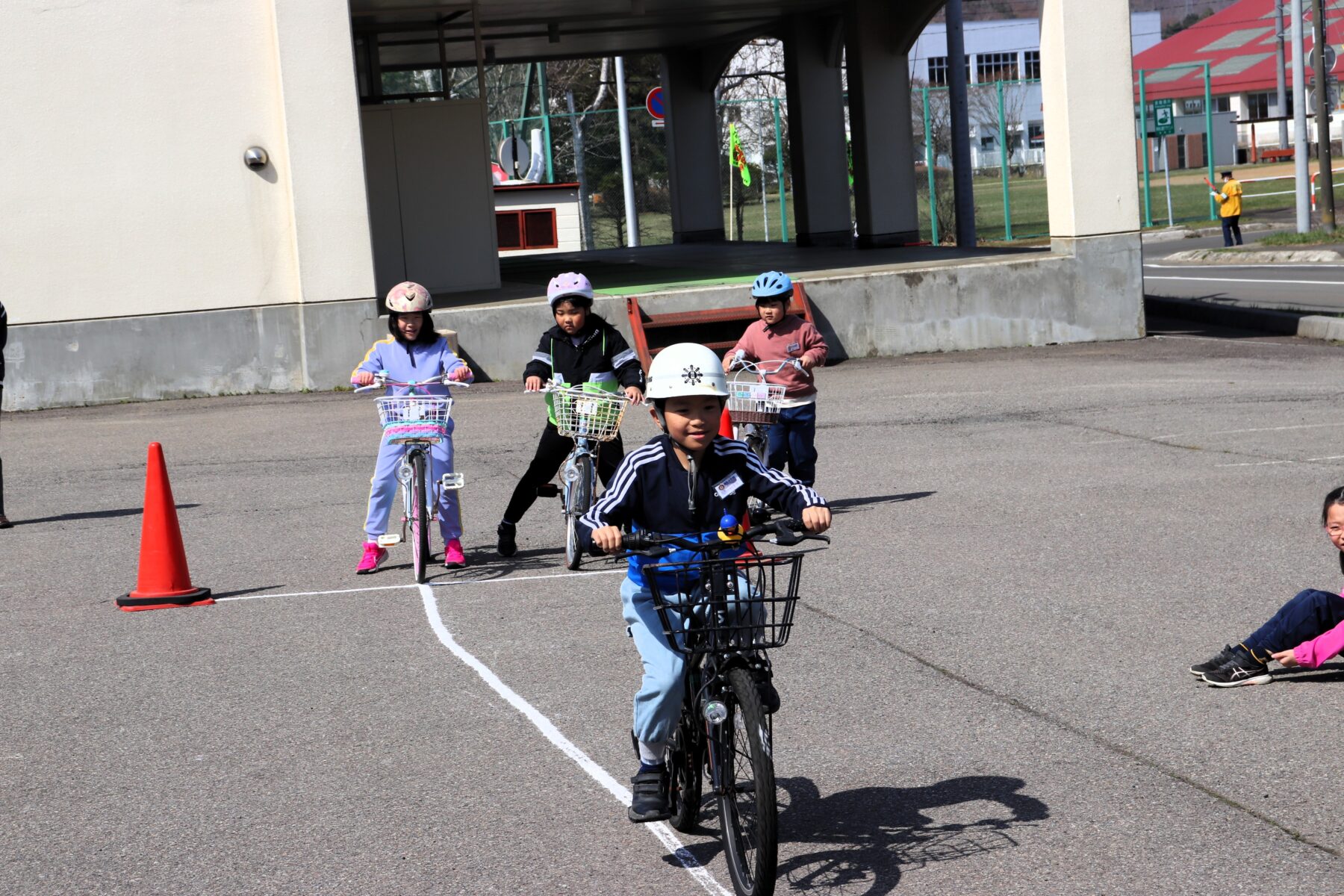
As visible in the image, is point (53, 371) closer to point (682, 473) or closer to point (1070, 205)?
point (1070, 205)

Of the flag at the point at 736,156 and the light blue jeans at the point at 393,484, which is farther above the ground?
the flag at the point at 736,156

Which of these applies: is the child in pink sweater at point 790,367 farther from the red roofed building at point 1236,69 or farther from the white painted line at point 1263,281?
the red roofed building at point 1236,69

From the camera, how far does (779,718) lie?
261 inches

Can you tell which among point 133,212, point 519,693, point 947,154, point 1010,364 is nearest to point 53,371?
point 133,212

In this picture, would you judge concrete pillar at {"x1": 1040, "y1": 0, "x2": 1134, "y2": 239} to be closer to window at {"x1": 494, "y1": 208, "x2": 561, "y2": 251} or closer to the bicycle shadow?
the bicycle shadow

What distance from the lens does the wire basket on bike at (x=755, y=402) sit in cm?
1023

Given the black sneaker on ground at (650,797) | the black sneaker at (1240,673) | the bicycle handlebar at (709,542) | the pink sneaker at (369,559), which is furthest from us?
the pink sneaker at (369,559)

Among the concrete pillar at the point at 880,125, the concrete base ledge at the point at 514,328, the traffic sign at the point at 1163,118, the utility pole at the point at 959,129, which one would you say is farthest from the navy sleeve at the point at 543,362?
the traffic sign at the point at 1163,118

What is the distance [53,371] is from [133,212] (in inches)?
85.2

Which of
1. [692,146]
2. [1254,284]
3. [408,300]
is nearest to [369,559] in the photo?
[408,300]

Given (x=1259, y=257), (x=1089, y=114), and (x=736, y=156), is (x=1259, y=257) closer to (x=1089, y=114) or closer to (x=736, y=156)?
(x=1089, y=114)

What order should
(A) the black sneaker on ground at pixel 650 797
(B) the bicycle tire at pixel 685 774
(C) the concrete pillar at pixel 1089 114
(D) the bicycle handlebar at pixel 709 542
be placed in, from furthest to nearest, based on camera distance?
(C) the concrete pillar at pixel 1089 114 → (A) the black sneaker on ground at pixel 650 797 → (B) the bicycle tire at pixel 685 774 → (D) the bicycle handlebar at pixel 709 542

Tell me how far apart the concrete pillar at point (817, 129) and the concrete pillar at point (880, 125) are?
2.26 metres

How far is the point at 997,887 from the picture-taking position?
4.79 m
